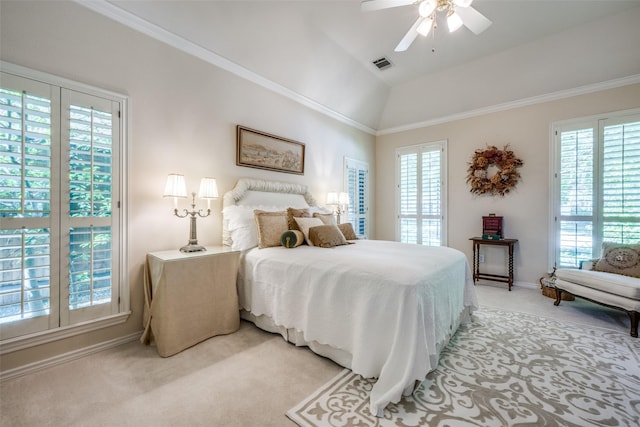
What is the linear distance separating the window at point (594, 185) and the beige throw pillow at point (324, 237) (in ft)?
11.4

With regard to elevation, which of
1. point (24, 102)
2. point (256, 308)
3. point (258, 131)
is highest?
point (258, 131)

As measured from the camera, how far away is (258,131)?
3574 millimetres

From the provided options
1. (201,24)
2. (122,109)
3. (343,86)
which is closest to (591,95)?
(343,86)

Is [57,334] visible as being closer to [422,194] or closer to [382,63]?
[382,63]

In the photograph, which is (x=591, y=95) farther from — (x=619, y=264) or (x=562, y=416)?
(x=562, y=416)

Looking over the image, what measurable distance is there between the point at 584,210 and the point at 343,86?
3.98m

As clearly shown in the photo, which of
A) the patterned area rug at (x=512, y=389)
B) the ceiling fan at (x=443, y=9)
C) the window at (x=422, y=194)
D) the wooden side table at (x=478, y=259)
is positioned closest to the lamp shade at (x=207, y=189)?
the patterned area rug at (x=512, y=389)

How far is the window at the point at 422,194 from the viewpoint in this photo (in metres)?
5.07

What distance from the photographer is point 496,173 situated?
4.48m

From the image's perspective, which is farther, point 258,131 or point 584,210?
point 584,210

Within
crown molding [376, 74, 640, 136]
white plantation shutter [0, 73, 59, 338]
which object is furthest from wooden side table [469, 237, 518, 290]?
white plantation shutter [0, 73, 59, 338]

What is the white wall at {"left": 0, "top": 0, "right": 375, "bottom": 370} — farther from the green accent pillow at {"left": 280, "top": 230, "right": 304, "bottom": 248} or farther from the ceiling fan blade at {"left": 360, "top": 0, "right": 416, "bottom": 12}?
the ceiling fan blade at {"left": 360, "top": 0, "right": 416, "bottom": 12}

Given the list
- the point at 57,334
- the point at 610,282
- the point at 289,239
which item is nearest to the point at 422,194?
the point at 610,282

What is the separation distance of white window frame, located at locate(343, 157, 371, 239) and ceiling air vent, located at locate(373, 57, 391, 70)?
161cm
